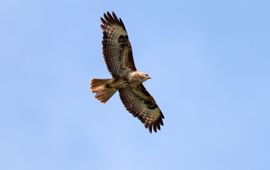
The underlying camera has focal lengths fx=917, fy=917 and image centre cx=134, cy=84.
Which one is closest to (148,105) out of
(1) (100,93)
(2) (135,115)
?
(2) (135,115)

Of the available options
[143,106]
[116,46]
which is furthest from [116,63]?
[143,106]

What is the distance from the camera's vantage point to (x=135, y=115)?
95.1ft

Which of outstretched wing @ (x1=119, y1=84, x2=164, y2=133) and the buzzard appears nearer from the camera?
the buzzard

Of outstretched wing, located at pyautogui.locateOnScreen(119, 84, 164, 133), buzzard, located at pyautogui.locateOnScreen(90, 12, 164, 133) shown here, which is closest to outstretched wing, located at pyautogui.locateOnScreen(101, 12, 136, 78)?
buzzard, located at pyautogui.locateOnScreen(90, 12, 164, 133)

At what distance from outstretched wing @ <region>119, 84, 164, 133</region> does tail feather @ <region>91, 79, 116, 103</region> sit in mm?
1020

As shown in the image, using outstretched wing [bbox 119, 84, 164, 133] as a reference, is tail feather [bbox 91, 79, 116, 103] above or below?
below

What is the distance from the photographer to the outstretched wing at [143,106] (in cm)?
2844

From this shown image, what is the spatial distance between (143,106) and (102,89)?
2185 mm

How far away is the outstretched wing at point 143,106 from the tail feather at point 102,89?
1.02m

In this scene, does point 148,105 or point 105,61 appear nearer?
point 105,61

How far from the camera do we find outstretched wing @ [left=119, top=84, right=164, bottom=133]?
28.4 m

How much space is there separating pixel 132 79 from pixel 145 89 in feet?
3.49

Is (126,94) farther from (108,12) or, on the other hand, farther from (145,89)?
(108,12)

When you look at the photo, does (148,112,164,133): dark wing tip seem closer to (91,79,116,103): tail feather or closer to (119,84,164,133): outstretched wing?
(119,84,164,133): outstretched wing
